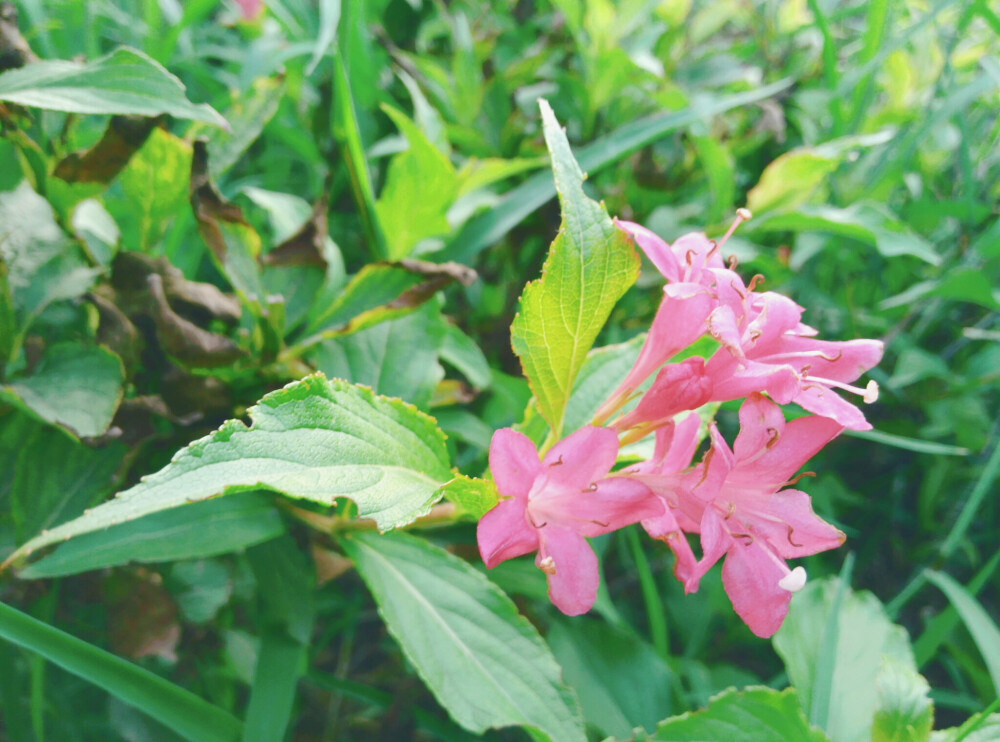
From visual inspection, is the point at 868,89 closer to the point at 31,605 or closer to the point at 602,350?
the point at 602,350

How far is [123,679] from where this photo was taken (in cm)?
56

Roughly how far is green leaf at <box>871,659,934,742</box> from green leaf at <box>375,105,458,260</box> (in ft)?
2.31

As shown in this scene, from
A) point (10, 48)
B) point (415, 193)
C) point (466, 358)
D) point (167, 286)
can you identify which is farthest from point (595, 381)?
point (10, 48)

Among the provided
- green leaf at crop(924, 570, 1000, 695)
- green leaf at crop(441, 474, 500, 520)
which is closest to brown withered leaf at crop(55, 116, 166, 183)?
green leaf at crop(441, 474, 500, 520)

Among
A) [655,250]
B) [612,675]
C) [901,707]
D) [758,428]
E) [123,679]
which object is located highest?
[655,250]

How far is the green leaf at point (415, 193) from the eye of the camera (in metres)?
0.80

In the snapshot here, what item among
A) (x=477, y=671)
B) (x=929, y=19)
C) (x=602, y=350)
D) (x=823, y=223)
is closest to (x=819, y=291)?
(x=823, y=223)

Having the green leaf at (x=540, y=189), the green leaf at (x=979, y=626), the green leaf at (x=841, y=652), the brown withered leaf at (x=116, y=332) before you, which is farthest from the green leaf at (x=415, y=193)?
the green leaf at (x=979, y=626)

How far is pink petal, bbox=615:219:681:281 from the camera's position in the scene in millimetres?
529

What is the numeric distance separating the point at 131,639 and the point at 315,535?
0.74ft

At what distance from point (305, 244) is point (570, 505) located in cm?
43

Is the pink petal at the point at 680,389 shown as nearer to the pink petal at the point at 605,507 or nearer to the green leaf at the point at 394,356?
the pink petal at the point at 605,507

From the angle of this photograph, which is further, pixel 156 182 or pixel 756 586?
pixel 156 182

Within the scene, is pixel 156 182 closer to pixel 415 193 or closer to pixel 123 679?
pixel 415 193
